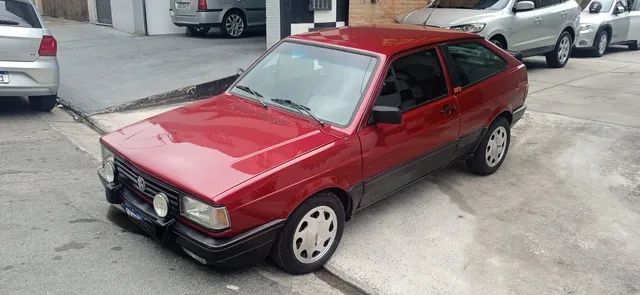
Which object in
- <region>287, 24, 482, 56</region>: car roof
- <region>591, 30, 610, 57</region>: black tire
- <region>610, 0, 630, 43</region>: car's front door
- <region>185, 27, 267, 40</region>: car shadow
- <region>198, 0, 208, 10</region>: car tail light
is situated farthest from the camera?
<region>185, 27, 267, 40</region>: car shadow

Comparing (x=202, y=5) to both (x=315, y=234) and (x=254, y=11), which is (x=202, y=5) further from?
(x=315, y=234)

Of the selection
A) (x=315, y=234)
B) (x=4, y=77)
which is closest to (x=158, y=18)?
(x=4, y=77)

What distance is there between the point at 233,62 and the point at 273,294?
677 centimetres

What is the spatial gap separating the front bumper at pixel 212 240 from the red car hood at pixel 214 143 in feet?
0.89

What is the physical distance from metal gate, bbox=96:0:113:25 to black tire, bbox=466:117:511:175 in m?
12.6

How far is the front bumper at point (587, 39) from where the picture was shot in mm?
12477

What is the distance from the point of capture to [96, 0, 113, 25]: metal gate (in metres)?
15.0

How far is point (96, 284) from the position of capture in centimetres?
320

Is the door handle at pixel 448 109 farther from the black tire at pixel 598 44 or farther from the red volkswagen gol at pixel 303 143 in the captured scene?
the black tire at pixel 598 44

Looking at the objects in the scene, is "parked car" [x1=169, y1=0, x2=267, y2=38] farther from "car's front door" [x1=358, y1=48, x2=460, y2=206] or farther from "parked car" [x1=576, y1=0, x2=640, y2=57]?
"car's front door" [x1=358, y1=48, x2=460, y2=206]

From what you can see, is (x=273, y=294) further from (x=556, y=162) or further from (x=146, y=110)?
(x=146, y=110)

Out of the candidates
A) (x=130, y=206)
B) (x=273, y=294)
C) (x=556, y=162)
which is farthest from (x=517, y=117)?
(x=130, y=206)

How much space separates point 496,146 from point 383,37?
171cm

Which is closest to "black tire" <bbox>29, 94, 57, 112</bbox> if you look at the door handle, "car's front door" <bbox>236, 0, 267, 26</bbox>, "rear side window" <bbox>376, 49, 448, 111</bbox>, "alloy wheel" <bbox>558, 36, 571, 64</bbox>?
"rear side window" <bbox>376, 49, 448, 111</bbox>
